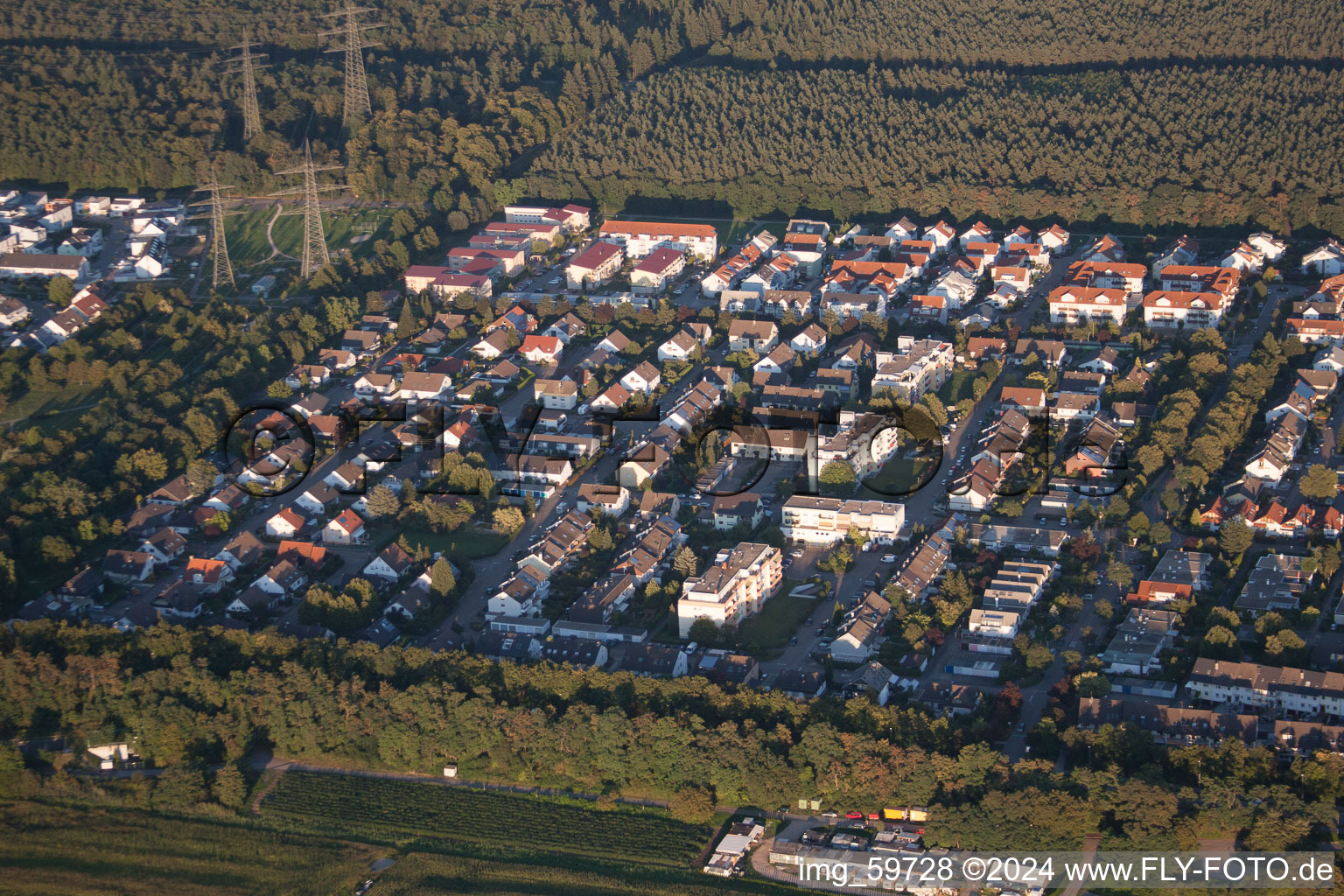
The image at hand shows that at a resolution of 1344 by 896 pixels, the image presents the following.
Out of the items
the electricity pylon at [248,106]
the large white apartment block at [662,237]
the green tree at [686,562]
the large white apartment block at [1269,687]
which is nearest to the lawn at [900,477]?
the green tree at [686,562]

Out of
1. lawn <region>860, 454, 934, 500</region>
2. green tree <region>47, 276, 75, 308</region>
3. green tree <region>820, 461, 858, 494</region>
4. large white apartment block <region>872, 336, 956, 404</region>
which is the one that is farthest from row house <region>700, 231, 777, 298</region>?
green tree <region>47, 276, 75, 308</region>

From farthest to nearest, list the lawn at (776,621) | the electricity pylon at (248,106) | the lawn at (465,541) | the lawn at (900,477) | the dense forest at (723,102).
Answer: the electricity pylon at (248,106)
the dense forest at (723,102)
the lawn at (900,477)
the lawn at (465,541)
the lawn at (776,621)

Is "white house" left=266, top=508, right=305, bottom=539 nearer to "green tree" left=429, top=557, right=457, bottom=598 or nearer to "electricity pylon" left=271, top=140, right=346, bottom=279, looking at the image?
"green tree" left=429, top=557, right=457, bottom=598

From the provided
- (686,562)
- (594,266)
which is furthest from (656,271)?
(686,562)

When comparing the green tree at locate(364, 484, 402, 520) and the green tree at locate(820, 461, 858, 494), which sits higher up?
the green tree at locate(820, 461, 858, 494)

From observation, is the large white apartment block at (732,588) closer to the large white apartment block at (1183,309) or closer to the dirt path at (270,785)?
the dirt path at (270,785)

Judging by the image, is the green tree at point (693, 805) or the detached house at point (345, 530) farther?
the detached house at point (345, 530)

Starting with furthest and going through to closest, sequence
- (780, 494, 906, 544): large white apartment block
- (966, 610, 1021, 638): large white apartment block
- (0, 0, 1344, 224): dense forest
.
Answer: (0, 0, 1344, 224): dense forest < (780, 494, 906, 544): large white apartment block < (966, 610, 1021, 638): large white apartment block

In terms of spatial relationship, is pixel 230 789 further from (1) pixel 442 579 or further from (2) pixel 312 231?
(2) pixel 312 231
